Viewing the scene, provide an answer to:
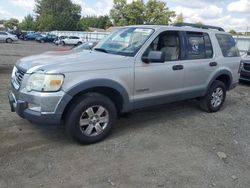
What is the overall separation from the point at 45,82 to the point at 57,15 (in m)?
94.7

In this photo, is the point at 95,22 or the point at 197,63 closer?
the point at 197,63

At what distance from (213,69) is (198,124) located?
1295 millimetres

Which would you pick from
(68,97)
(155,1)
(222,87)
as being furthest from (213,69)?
(155,1)

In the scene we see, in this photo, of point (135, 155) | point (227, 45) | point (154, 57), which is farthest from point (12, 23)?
point (135, 155)

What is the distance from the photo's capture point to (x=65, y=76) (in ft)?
14.9

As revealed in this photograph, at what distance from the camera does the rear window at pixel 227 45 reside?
7203mm

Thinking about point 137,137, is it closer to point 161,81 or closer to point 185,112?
point 161,81

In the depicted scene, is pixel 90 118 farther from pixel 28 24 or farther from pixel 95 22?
pixel 28 24

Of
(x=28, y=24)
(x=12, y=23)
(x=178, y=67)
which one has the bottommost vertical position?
(x=178, y=67)

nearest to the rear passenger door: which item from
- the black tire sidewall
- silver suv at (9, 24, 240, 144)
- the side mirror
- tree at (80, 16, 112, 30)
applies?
silver suv at (9, 24, 240, 144)

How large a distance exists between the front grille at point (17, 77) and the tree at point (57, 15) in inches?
3435

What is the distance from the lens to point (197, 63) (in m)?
6.46

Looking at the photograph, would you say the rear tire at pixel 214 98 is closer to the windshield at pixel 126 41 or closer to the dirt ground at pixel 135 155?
the dirt ground at pixel 135 155

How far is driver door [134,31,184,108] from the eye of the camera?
17.9ft
